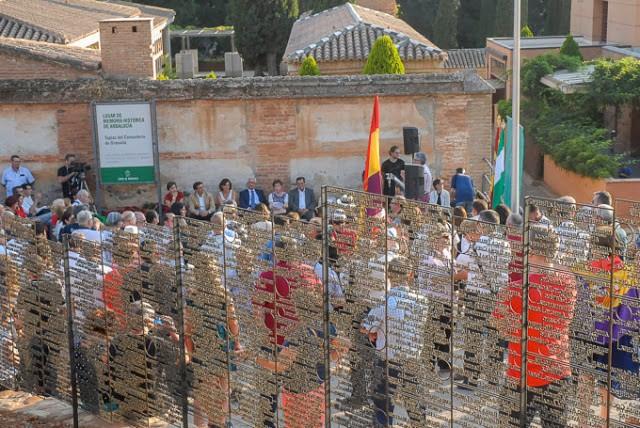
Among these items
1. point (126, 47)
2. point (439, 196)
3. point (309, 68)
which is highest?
point (126, 47)

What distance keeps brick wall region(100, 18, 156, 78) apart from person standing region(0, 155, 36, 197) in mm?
3813

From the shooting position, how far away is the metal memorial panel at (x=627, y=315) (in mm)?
6273

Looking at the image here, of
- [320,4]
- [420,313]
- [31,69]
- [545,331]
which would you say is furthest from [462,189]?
[320,4]

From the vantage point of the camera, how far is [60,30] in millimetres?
33406

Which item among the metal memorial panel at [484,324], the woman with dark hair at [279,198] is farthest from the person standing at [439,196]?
the metal memorial panel at [484,324]

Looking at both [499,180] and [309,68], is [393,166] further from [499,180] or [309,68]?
[309,68]

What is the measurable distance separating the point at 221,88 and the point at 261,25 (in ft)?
95.7

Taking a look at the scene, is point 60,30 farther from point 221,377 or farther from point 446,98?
point 221,377

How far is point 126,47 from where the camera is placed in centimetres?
2117

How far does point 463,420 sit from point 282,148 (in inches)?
457

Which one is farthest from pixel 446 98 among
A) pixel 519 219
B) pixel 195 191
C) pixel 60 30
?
pixel 60 30

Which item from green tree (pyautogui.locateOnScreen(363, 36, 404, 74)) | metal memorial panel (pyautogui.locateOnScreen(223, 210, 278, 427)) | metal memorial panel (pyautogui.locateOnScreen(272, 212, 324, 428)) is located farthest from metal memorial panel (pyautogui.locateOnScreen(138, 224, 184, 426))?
green tree (pyautogui.locateOnScreen(363, 36, 404, 74))

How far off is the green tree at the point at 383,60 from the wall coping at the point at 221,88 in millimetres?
4475

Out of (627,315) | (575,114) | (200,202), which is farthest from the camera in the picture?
(575,114)
